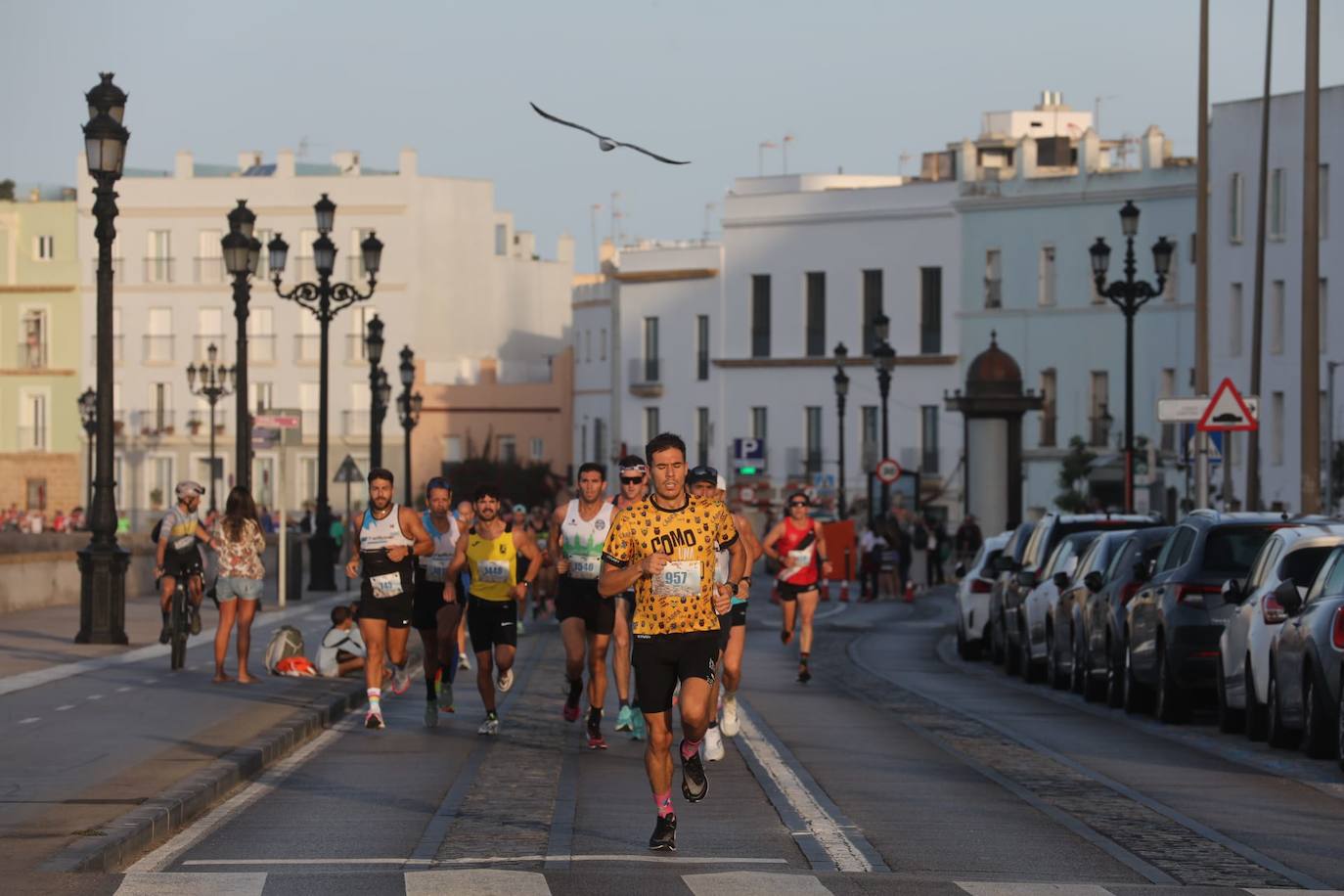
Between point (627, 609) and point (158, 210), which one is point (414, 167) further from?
point (627, 609)

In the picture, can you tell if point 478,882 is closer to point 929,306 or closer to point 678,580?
point 678,580

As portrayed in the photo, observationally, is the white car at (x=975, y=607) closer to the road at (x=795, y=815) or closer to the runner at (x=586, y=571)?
the road at (x=795, y=815)

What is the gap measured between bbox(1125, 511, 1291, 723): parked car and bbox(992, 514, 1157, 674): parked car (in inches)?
286

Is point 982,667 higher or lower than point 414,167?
lower

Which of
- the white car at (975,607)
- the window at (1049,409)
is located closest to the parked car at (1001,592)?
the white car at (975,607)

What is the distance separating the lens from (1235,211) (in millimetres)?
73625

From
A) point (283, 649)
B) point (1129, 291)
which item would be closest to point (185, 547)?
point (283, 649)

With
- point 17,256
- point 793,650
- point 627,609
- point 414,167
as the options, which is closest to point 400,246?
point 414,167

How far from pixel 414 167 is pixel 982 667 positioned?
76754mm

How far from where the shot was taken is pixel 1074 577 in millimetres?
27594

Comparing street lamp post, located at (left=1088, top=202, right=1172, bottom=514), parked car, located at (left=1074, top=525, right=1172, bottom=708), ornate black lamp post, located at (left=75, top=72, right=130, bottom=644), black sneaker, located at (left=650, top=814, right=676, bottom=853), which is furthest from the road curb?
street lamp post, located at (left=1088, top=202, right=1172, bottom=514)

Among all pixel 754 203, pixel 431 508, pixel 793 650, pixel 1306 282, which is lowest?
pixel 793 650

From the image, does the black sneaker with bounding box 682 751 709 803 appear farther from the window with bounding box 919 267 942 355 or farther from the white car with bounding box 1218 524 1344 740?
the window with bounding box 919 267 942 355

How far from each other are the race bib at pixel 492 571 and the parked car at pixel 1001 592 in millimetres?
11988
